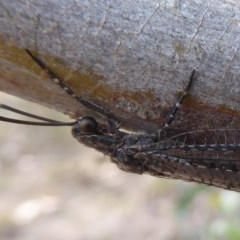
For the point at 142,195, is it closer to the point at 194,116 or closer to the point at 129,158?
the point at 129,158

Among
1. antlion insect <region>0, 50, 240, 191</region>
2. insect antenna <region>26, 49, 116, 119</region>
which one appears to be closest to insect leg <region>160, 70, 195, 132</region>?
antlion insect <region>0, 50, 240, 191</region>

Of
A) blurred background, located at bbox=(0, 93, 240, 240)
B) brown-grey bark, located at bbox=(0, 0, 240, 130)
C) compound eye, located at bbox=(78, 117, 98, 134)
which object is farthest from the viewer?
blurred background, located at bbox=(0, 93, 240, 240)

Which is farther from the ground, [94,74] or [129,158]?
[94,74]

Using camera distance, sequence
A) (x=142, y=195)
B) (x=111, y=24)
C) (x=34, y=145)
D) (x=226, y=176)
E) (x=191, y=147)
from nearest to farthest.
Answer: (x=111, y=24)
(x=191, y=147)
(x=226, y=176)
(x=142, y=195)
(x=34, y=145)

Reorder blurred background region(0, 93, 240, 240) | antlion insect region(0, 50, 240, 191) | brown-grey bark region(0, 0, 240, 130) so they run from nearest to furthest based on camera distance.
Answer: brown-grey bark region(0, 0, 240, 130)
antlion insect region(0, 50, 240, 191)
blurred background region(0, 93, 240, 240)

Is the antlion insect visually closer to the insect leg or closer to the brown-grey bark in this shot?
the insect leg

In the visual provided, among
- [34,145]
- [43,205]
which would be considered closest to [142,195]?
[43,205]

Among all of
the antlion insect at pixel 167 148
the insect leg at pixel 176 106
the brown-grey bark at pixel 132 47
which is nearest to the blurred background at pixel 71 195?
the antlion insect at pixel 167 148

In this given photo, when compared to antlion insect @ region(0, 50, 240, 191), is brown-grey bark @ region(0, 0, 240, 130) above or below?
above

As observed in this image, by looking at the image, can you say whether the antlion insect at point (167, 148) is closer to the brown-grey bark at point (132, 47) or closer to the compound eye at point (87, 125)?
the compound eye at point (87, 125)
